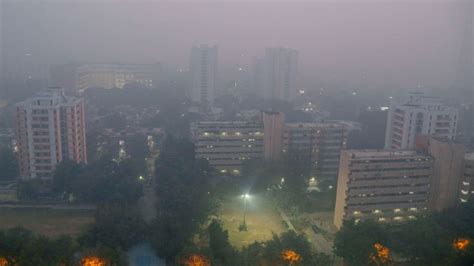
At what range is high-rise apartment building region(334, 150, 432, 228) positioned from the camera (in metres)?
7.00

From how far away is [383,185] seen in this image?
7.14 meters

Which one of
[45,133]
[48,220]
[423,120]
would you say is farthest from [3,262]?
[423,120]

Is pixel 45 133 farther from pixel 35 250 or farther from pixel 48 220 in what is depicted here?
pixel 35 250

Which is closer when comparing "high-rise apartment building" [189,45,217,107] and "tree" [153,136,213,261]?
"tree" [153,136,213,261]

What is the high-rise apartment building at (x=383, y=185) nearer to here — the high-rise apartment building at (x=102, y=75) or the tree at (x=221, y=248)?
the tree at (x=221, y=248)

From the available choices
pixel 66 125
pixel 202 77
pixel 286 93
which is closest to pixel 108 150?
pixel 66 125

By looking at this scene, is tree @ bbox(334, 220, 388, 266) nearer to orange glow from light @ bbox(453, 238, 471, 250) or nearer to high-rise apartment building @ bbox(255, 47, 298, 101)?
orange glow from light @ bbox(453, 238, 471, 250)

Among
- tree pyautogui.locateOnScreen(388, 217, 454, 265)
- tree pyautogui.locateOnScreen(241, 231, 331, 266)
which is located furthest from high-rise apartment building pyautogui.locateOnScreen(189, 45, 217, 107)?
tree pyautogui.locateOnScreen(241, 231, 331, 266)

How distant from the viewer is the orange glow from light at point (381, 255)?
5.39m

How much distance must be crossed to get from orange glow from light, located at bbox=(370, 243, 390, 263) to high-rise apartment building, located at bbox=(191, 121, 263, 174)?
4970 mm

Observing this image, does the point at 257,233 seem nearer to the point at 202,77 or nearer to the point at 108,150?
the point at 108,150

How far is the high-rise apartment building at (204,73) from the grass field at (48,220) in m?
12.0

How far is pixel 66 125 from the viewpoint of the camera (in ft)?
29.8

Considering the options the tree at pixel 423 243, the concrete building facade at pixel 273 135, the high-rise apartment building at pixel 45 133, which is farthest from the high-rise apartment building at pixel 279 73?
the tree at pixel 423 243
